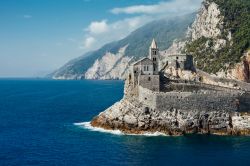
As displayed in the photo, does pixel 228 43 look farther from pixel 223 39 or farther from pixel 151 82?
pixel 151 82

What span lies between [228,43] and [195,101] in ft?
220

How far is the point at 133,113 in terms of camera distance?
275ft

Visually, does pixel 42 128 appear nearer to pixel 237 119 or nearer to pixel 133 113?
pixel 133 113

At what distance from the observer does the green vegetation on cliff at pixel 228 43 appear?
13612 cm

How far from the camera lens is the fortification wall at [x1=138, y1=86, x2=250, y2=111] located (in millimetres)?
82125

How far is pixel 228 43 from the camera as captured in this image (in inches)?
5689

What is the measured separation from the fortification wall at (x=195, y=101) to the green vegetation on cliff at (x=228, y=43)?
5156 cm

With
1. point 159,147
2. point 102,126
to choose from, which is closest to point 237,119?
point 159,147

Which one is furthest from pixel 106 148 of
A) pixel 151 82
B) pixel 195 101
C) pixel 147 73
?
pixel 147 73

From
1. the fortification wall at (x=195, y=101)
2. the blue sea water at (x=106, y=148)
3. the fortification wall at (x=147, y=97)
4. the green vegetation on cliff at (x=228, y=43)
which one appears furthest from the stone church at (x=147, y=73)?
the green vegetation on cliff at (x=228, y=43)

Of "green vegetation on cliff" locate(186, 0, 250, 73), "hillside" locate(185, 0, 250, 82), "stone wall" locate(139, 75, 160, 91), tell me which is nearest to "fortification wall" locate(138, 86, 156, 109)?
"stone wall" locate(139, 75, 160, 91)

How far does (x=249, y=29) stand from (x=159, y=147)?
79.9 meters

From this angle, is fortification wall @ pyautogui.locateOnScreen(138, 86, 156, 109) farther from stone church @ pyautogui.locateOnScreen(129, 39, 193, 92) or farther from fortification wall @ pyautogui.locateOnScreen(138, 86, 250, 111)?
stone church @ pyautogui.locateOnScreen(129, 39, 193, 92)

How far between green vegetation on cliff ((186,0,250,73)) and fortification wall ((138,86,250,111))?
169 feet
